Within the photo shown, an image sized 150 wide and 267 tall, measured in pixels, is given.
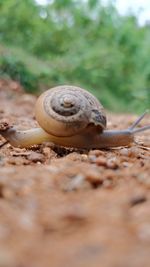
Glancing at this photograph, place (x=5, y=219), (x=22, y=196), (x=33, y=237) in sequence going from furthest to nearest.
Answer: (x=22, y=196)
(x=5, y=219)
(x=33, y=237)

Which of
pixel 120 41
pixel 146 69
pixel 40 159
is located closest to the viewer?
pixel 40 159

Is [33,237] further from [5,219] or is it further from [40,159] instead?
[40,159]

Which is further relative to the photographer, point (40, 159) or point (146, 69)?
point (146, 69)

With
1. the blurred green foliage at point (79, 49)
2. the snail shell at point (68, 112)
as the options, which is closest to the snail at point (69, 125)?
the snail shell at point (68, 112)

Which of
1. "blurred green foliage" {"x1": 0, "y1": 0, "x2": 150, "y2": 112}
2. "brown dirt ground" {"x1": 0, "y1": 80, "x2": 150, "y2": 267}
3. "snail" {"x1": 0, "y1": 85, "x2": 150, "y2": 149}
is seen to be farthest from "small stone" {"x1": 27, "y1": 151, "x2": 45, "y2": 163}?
"blurred green foliage" {"x1": 0, "y1": 0, "x2": 150, "y2": 112}

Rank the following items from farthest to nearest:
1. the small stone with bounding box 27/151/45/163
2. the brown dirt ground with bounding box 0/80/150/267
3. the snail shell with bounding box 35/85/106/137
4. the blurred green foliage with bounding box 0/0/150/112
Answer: the blurred green foliage with bounding box 0/0/150/112 < the snail shell with bounding box 35/85/106/137 < the small stone with bounding box 27/151/45/163 < the brown dirt ground with bounding box 0/80/150/267

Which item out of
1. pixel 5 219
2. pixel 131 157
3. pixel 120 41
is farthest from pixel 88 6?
pixel 5 219

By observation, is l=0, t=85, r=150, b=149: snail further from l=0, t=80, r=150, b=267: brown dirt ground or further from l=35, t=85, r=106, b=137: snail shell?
l=0, t=80, r=150, b=267: brown dirt ground

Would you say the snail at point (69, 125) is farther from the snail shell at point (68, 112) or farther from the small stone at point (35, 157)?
the small stone at point (35, 157)
